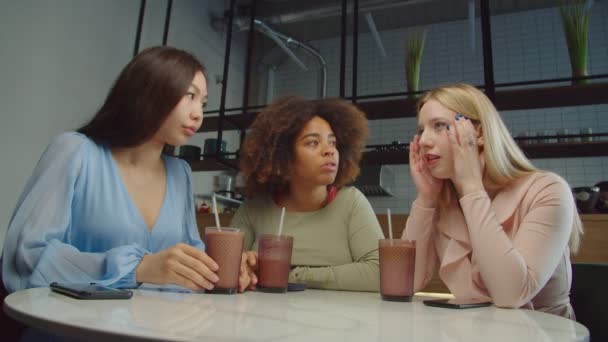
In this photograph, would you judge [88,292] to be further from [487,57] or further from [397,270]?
[487,57]

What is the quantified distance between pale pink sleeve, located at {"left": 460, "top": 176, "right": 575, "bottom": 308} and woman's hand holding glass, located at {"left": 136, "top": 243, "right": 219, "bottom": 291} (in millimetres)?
564

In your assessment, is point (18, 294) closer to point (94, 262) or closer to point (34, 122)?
point (94, 262)

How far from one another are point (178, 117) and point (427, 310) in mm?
853

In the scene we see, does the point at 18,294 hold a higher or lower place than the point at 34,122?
lower

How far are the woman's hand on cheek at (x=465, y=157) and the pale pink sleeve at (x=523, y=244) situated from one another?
4cm

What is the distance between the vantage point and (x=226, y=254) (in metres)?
0.93

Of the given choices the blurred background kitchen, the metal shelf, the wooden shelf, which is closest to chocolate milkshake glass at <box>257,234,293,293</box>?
the blurred background kitchen

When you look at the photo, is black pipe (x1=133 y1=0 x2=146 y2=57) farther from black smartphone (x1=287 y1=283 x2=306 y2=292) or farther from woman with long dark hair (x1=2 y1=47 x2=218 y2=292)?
black smartphone (x1=287 y1=283 x2=306 y2=292)

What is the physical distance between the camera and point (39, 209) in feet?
3.28

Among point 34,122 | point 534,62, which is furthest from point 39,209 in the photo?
point 534,62

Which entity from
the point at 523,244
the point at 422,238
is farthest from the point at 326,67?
the point at 523,244

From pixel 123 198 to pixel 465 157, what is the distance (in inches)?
34.7

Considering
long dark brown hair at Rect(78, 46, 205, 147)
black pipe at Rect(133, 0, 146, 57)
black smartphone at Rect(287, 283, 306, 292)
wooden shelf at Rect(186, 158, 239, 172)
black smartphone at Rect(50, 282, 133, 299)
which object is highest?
Answer: black pipe at Rect(133, 0, 146, 57)

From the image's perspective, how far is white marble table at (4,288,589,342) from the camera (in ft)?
1.57
